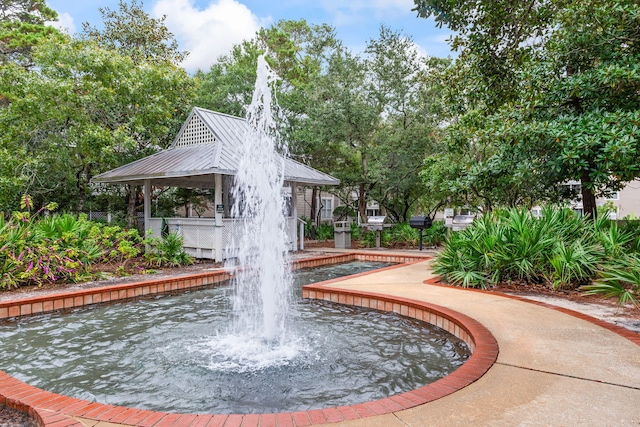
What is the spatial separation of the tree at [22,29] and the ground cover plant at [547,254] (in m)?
17.0

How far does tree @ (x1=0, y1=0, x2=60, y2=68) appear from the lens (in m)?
18.2

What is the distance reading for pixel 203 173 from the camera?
32.1 feet

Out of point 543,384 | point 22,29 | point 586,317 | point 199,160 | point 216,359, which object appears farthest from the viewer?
point 22,29

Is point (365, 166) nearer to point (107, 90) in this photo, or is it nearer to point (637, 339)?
point (107, 90)

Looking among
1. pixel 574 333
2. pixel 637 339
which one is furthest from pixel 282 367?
pixel 637 339

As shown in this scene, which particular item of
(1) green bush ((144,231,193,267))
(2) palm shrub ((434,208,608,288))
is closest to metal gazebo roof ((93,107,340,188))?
(1) green bush ((144,231,193,267))

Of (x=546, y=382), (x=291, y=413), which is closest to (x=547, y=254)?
(x=546, y=382)

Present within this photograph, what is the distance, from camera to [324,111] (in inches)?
577

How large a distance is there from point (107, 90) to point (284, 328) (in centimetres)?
928

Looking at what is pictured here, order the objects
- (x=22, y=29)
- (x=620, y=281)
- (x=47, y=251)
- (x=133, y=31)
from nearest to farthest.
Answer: (x=620, y=281) → (x=47, y=251) → (x=22, y=29) → (x=133, y=31)

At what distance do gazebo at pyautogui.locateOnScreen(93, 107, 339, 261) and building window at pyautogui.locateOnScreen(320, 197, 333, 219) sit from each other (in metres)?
12.8

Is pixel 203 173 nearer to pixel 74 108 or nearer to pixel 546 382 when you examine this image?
pixel 74 108

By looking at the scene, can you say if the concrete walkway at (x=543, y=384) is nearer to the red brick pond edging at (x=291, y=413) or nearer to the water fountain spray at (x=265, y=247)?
the red brick pond edging at (x=291, y=413)

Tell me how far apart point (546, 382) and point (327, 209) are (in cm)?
2403
